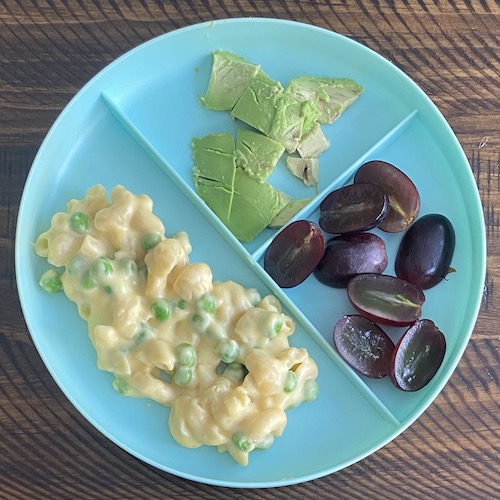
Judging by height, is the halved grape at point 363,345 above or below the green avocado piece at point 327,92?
below

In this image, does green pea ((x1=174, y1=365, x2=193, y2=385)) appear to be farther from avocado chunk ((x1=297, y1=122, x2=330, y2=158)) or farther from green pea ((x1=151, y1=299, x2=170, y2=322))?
avocado chunk ((x1=297, y1=122, x2=330, y2=158))

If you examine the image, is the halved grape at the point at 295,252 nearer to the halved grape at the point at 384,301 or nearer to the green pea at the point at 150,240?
the halved grape at the point at 384,301

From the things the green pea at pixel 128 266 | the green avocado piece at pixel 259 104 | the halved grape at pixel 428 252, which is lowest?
the halved grape at pixel 428 252

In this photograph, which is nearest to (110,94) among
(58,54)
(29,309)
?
(58,54)

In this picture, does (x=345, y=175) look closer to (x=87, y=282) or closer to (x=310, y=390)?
(x=310, y=390)

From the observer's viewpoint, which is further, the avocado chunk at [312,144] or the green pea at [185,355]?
the avocado chunk at [312,144]

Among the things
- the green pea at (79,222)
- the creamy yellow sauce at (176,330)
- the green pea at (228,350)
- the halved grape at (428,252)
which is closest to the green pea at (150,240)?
the creamy yellow sauce at (176,330)
